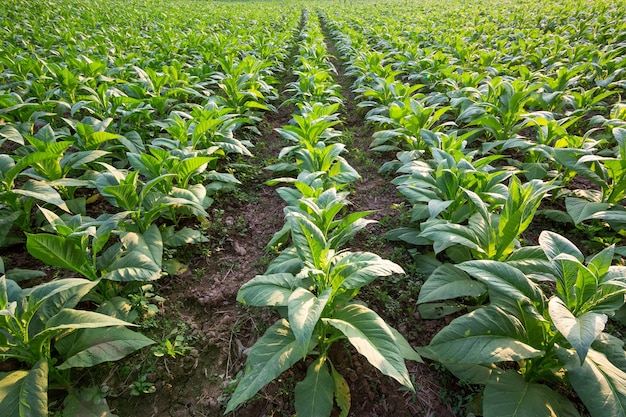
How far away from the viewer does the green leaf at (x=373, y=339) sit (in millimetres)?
1672

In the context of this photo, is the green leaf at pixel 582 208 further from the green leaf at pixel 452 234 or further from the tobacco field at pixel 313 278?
the green leaf at pixel 452 234

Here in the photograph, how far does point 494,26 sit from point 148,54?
465 inches

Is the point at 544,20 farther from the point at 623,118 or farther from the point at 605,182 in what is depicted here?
the point at 605,182

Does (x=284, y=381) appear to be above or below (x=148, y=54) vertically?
below

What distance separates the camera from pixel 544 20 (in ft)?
38.6

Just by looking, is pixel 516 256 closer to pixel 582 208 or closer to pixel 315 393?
pixel 582 208

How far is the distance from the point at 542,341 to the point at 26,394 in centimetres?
287

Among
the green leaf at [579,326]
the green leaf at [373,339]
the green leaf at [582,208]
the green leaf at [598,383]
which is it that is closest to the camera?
the green leaf at [579,326]

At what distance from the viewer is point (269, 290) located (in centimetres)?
214

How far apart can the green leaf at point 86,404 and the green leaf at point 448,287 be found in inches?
81.9

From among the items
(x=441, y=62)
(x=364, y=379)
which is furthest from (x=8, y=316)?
(x=441, y=62)

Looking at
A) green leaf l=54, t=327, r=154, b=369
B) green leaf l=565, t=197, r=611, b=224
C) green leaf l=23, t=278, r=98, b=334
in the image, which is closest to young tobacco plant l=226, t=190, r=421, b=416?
green leaf l=54, t=327, r=154, b=369

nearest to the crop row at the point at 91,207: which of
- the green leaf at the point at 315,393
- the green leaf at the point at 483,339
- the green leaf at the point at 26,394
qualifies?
the green leaf at the point at 26,394

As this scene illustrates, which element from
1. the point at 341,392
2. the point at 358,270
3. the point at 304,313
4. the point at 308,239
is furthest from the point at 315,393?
the point at 308,239
